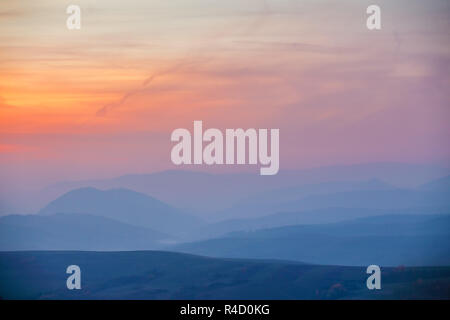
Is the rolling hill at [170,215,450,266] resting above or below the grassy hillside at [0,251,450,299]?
above

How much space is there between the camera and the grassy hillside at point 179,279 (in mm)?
11062

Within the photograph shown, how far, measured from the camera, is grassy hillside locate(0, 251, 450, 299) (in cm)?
1106

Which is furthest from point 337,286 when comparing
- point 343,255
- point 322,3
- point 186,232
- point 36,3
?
point 36,3

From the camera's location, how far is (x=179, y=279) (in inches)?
438

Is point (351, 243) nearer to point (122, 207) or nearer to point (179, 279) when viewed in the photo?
point (179, 279)

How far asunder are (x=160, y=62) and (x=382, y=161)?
1.52 m

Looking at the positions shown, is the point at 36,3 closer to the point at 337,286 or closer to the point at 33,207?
the point at 33,207

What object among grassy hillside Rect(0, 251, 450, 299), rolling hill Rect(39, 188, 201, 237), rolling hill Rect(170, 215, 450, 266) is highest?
rolling hill Rect(39, 188, 201, 237)

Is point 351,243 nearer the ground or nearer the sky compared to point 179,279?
nearer the sky
